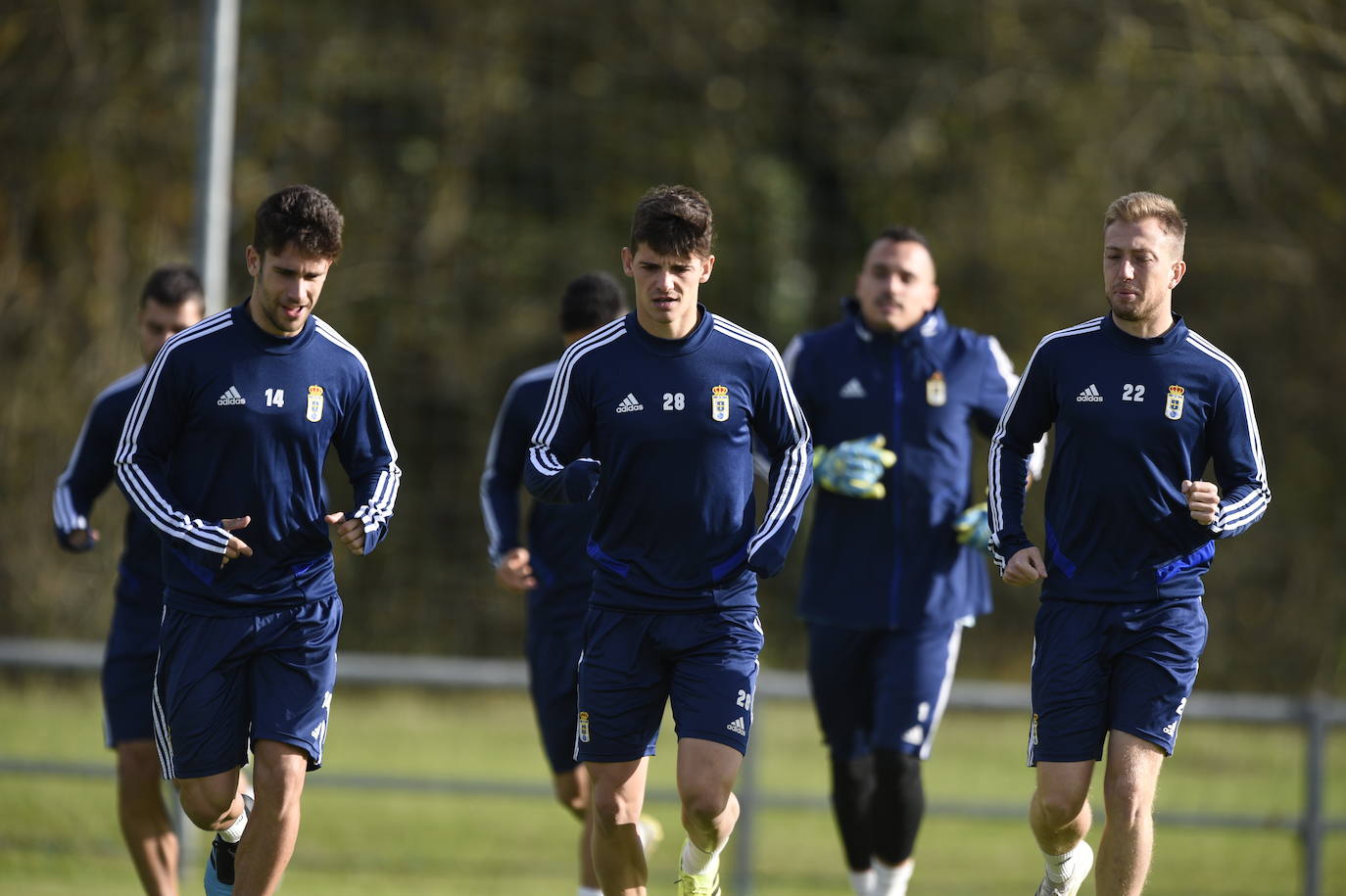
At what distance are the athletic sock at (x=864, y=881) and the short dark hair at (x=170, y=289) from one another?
3379 mm

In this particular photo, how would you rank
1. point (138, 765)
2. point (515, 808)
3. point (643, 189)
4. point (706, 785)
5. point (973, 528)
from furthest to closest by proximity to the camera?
point (643, 189), point (515, 808), point (973, 528), point (138, 765), point (706, 785)

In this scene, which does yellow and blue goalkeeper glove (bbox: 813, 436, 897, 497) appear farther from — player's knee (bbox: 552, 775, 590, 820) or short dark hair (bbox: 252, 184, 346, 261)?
short dark hair (bbox: 252, 184, 346, 261)

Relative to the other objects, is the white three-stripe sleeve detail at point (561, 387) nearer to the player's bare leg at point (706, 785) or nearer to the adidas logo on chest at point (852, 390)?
the player's bare leg at point (706, 785)

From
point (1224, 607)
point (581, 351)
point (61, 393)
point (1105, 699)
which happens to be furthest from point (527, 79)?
point (1105, 699)

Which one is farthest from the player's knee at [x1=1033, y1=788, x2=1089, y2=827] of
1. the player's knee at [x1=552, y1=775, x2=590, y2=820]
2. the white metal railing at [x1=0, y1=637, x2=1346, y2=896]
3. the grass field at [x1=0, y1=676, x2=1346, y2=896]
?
the grass field at [x1=0, y1=676, x2=1346, y2=896]

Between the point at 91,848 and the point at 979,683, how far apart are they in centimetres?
667

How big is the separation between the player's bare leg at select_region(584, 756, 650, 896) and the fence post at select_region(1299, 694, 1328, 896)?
435cm

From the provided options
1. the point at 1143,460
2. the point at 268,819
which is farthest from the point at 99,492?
the point at 1143,460

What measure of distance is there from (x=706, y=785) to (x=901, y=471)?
184cm

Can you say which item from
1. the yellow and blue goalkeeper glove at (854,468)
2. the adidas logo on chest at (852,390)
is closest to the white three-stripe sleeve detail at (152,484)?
the yellow and blue goalkeeper glove at (854,468)

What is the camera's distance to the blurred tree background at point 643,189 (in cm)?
1161

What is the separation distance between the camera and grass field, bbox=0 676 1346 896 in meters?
8.29

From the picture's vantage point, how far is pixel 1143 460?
4.79 metres

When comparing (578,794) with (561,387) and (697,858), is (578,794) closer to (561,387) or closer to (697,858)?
(697,858)
